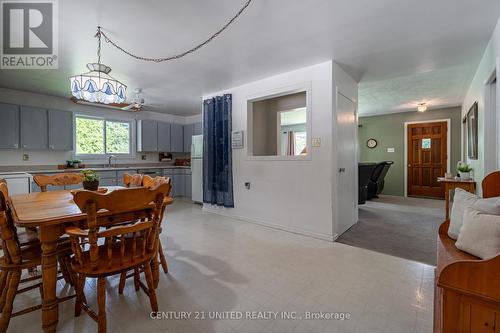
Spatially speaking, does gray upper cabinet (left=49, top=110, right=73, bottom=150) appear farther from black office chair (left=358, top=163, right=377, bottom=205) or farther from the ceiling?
black office chair (left=358, top=163, right=377, bottom=205)

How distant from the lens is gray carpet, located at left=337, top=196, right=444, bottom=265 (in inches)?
111

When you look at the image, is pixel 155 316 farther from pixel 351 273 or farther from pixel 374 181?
pixel 374 181

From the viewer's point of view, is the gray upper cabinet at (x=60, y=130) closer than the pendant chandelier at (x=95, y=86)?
No

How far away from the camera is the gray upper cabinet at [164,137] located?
21.1 ft

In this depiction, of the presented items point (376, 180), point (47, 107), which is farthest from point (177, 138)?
point (376, 180)

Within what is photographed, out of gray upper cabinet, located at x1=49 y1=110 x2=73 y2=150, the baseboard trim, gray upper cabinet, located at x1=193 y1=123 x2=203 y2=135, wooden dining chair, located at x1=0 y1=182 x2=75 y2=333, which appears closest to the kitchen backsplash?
gray upper cabinet, located at x1=49 y1=110 x2=73 y2=150

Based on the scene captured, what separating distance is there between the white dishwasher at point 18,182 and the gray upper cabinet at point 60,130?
0.86m

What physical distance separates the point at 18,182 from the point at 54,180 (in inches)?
71.7

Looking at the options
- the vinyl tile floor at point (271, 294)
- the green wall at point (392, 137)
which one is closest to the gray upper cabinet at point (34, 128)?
the vinyl tile floor at point (271, 294)

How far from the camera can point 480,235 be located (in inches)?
49.3

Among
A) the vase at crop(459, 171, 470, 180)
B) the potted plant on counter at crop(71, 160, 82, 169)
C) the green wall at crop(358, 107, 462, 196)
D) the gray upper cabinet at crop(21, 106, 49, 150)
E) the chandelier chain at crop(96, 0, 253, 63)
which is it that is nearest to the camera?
the chandelier chain at crop(96, 0, 253, 63)

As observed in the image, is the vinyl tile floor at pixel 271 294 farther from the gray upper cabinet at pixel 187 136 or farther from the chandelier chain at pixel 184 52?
the gray upper cabinet at pixel 187 136

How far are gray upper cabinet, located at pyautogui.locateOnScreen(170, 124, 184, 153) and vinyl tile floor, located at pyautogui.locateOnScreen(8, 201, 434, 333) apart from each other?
4.26 meters

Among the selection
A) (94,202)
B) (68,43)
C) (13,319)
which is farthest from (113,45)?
(13,319)
